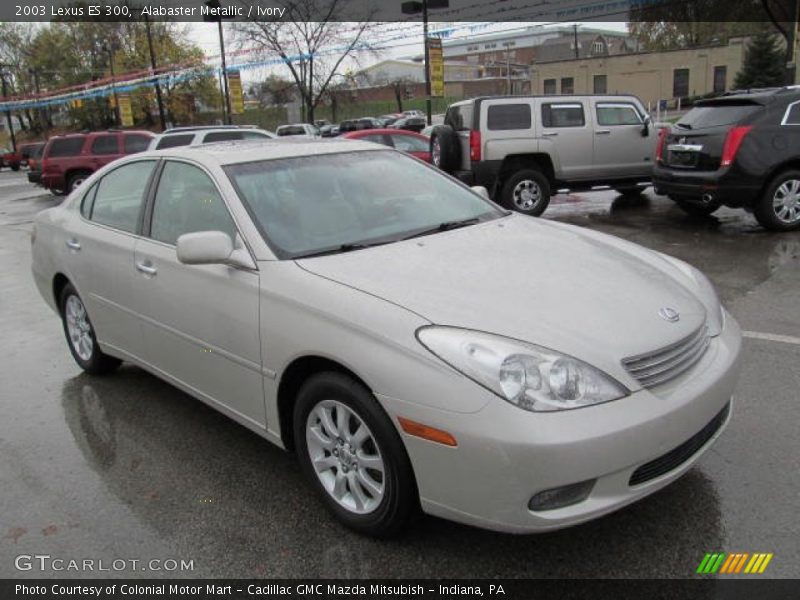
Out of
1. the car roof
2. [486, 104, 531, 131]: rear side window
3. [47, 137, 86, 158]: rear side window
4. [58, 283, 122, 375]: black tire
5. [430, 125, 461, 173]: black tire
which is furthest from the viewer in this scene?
[47, 137, 86, 158]: rear side window

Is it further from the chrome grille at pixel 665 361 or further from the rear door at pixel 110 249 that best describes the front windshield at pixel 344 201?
the chrome grille at pixel 665 361

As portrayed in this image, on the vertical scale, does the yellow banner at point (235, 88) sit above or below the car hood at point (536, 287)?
above

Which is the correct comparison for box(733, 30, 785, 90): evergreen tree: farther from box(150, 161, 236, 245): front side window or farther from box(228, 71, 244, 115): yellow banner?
box(150, 161, 236, 245): front side window

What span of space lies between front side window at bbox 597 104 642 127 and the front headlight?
9660mm

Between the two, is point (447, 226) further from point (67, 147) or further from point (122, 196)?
point (67, 147)

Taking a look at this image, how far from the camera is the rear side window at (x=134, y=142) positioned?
19.4 metres

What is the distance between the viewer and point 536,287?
8.94 ft

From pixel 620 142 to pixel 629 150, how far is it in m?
0.23

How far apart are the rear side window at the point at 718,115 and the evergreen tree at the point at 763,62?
128 feet

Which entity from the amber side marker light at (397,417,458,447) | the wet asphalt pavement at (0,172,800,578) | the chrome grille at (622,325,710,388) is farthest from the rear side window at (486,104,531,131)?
the amber side marker light at (397,417,458,447)

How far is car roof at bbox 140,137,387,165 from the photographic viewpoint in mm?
3617

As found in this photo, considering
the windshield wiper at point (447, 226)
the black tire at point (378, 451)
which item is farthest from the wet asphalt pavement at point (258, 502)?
the windshield wiper at point (447, 226)

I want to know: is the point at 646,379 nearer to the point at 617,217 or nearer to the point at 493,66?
the point at 617,217

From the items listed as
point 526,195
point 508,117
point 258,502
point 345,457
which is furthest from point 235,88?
point 345,457
